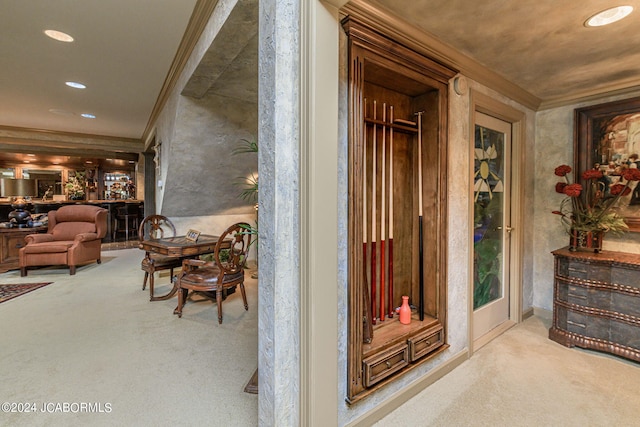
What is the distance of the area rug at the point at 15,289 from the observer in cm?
350

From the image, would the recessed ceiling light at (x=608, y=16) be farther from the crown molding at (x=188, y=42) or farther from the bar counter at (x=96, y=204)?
the bar counter at (x=96, y=204)

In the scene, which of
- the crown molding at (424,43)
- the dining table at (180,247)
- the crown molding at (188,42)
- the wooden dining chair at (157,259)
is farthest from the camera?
the wooden dining chair at (157,259)

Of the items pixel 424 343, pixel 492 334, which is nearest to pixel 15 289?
pixel 424 343

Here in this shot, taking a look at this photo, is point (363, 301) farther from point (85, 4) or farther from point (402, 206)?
point (85, 4)

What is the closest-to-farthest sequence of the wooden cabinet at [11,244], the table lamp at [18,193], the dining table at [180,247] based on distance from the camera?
the dining table at [180,247] → the wooden cabinet at [11,244] → the table lamp at [18,193]

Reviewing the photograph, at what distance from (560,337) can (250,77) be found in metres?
3.83

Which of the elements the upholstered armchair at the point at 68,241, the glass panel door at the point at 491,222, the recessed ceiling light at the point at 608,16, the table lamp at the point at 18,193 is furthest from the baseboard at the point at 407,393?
the table lamp at the point at 18,193

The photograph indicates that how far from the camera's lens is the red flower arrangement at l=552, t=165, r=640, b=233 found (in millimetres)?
2465

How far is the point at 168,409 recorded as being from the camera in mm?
1662

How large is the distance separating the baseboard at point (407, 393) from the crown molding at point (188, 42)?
287 cm

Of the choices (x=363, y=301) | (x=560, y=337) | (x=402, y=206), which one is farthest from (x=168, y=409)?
(x=560, y=337)

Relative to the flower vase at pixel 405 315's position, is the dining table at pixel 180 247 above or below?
above

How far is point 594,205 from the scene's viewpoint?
2.68 meters

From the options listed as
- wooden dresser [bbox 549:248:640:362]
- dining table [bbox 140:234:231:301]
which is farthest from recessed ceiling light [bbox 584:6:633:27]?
dining table [bbox 140:234:231:301]
